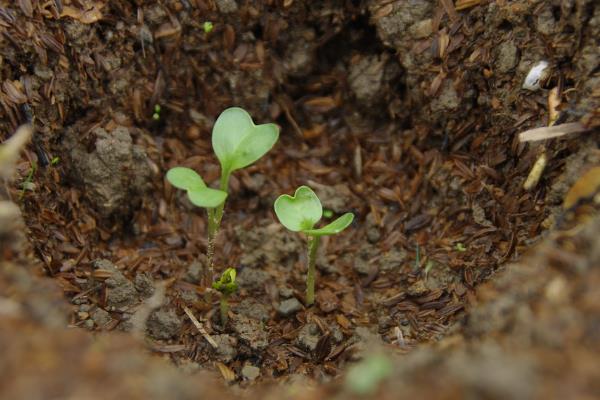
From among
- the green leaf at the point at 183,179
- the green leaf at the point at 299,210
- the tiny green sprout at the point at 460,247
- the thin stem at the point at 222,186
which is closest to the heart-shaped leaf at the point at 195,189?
the green leaf at the point at 183,179

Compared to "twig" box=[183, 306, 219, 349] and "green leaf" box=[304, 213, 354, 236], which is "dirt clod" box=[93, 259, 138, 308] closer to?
"twig" box=[183, 306, 219, 349]

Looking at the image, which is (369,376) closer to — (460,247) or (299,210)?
(299,210)

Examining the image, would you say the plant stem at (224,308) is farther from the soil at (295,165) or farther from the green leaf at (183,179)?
the green leaf at (183,179)

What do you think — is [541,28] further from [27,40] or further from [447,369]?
[27,40]

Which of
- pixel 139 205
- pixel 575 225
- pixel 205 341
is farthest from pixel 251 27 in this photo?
pixel 575 225

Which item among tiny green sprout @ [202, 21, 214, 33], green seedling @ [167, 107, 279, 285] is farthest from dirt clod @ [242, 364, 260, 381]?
tiny green sprout @ [202, 21, 214, 33]

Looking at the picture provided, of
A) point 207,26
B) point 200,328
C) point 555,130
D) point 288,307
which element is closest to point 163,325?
point 200,328
